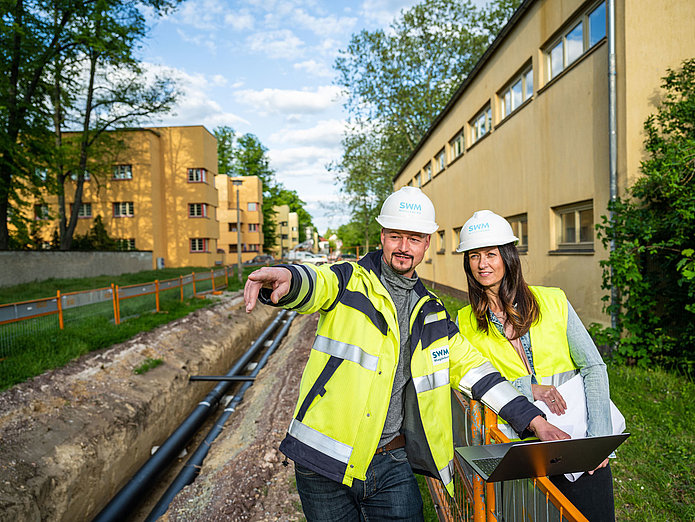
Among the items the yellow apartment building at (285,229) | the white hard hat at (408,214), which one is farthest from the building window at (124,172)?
the yellow apartment building at (285,229)

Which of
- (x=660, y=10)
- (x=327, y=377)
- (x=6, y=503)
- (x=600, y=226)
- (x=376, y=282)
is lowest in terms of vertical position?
(x=6, y=503)

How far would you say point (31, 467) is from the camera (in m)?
5.73

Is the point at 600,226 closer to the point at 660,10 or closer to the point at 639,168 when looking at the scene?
the point at 639,168

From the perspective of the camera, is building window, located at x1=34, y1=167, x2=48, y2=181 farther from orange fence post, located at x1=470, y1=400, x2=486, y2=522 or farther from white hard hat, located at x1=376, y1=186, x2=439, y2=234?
orange fence post, located at x1=470, y1=400, x2=486, y2=522

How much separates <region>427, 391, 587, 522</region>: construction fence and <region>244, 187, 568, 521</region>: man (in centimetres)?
19

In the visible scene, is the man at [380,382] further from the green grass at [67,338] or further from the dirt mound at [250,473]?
the green grass at [67,338]

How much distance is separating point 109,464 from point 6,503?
212 cm

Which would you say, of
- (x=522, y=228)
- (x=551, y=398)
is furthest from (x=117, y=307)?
(x=551, y=398)

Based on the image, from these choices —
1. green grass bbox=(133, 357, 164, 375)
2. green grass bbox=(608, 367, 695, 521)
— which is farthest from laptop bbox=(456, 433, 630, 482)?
green grass bbox=(133, 357, 164, 375)

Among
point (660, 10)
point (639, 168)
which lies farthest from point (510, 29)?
point (639, 168)

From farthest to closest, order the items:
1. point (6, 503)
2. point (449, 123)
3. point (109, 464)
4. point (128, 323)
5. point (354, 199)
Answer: point (354, 199)
point (449, 123)
point (128, 323)
point (109, 464)
point (6, 503)

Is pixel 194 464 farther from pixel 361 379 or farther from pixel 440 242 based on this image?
pixel 440 242

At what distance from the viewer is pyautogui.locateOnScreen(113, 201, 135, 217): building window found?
3238 centimetres

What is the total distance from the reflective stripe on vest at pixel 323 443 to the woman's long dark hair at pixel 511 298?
112cm
